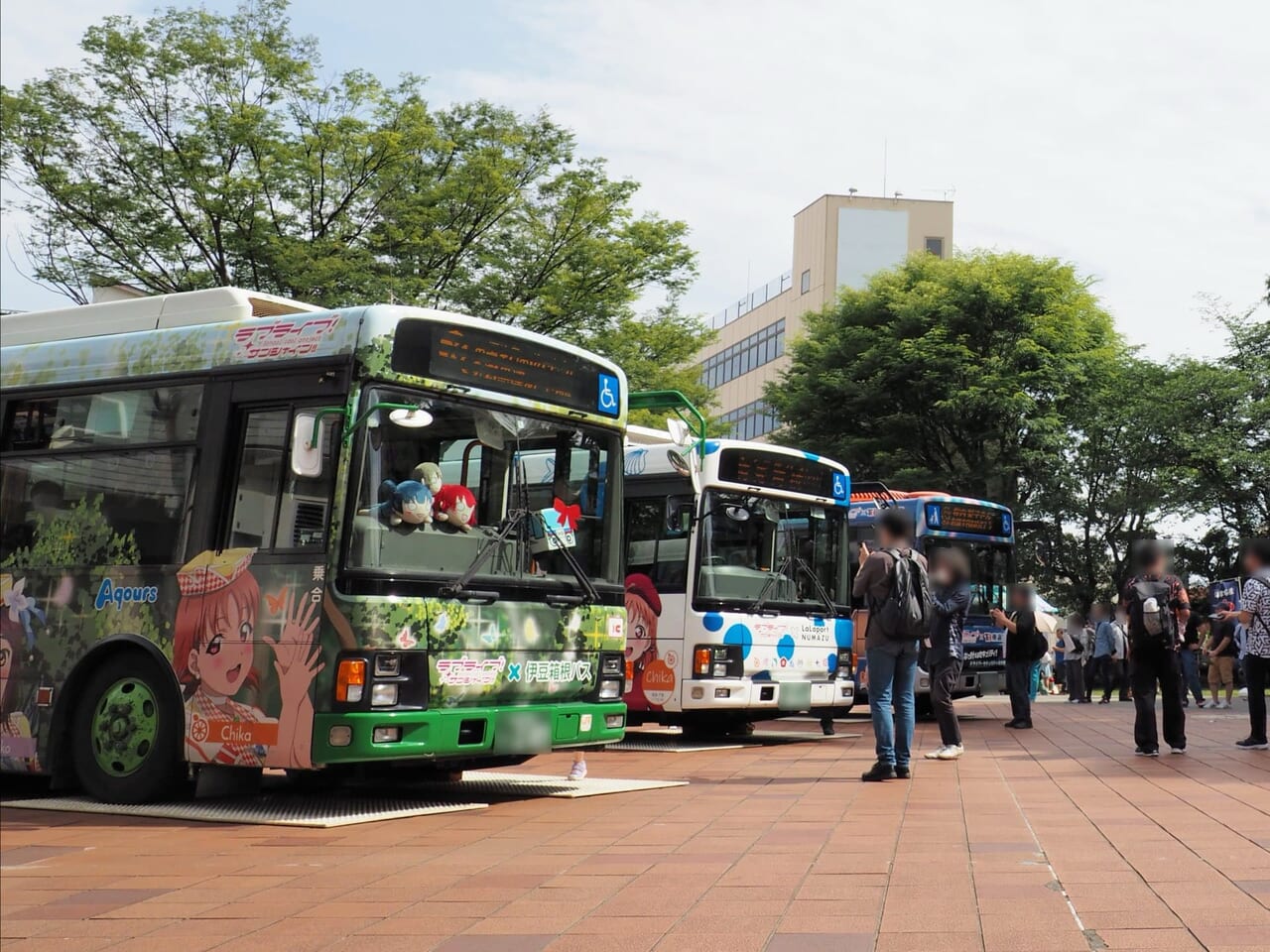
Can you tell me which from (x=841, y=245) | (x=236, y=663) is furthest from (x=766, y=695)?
(x=841, y=245)

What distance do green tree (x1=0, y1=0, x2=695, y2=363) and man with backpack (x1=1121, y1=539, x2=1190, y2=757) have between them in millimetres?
13324

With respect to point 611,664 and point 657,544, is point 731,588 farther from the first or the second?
point 611,664

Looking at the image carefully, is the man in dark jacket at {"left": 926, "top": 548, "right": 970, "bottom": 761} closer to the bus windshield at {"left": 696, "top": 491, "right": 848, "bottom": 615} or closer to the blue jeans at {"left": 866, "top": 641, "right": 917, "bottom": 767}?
the blue jeans at {"left": 866, "top": 641, "right": 917, "bottom": 767}

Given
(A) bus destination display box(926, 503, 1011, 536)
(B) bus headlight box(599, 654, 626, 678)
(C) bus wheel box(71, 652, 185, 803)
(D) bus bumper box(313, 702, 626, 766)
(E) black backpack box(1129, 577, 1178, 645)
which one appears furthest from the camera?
(A) bus destination display box(926, 503, 1011, 536)

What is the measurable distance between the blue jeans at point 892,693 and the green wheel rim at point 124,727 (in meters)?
4.97

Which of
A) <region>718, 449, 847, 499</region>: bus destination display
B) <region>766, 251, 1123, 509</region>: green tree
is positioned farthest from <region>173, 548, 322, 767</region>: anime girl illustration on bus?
<region>766, 251, 1123, 509</region>: green tree

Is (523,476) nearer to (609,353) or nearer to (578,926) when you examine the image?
(578,926)

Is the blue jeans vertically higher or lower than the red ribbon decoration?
lower

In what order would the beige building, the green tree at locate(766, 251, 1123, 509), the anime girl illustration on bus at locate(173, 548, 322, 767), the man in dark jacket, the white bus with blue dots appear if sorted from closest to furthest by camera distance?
the anime girl illustration on bus at locate(173, 548, 322, 767), the man in dark jacket, the white bus with blue dots, the green tree at locate(766, 251, 1123, 509), the beige building

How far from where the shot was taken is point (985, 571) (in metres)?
20.9

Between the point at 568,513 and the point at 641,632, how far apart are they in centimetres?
477

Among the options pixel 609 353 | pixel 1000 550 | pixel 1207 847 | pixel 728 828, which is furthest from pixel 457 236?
pixel 1207 847

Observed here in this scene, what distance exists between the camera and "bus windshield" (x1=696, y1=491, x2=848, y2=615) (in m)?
14.4

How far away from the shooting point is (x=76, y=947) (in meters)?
5.43
